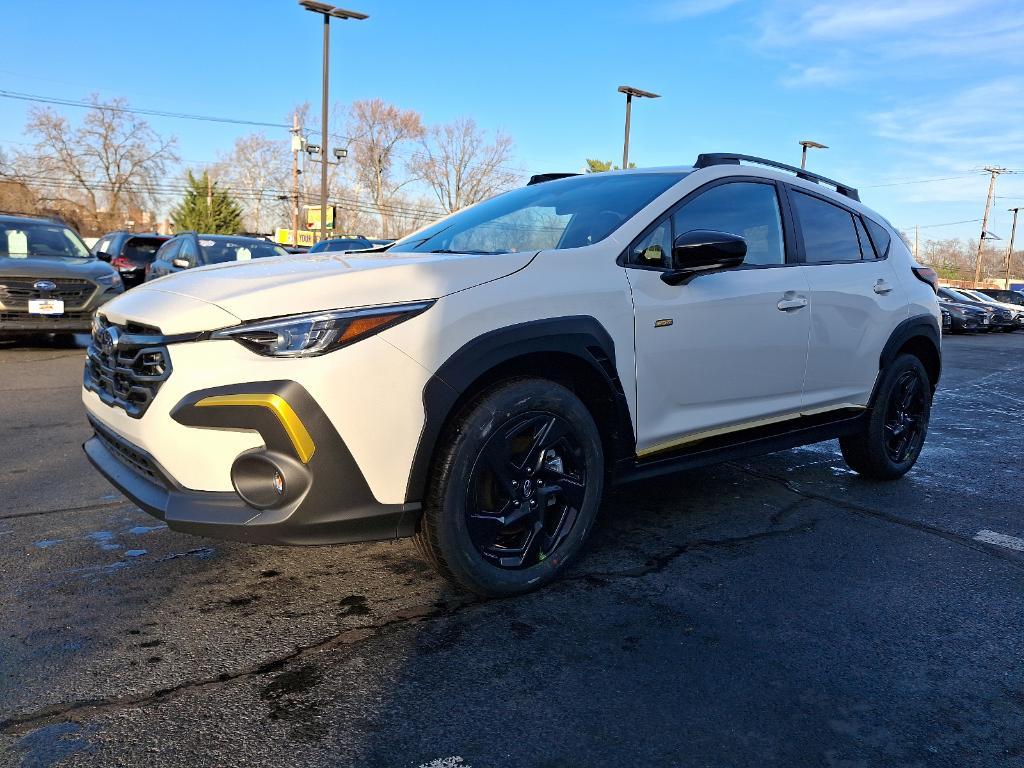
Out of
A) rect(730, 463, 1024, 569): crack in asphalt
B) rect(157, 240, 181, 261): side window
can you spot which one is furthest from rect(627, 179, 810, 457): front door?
rect(157, 240, 181, 261): side window

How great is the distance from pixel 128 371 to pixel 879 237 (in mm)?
4150

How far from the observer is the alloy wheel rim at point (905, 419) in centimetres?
479

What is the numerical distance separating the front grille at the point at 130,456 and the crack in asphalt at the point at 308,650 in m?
0.66

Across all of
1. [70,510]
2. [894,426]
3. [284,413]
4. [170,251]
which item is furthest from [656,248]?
[170,251]

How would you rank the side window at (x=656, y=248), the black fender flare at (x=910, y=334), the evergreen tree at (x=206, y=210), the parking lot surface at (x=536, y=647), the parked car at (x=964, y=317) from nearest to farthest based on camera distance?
the parking lot surface at (x=536, y=647), the side window at (x=656, y=248), the black fender flare at (x=910, y=334), the parked car at (x=964, y=317), the evergreen tree at (x=206, y=210)

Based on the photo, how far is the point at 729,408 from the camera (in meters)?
3.59

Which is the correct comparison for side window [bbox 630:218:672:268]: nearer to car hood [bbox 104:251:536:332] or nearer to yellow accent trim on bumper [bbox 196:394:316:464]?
car hood [bbox 104:251:536:332]

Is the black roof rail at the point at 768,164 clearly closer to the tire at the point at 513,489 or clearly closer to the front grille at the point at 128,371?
the tire at the point at 513,489

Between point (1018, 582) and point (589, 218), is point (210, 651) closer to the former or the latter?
point (589, 218)

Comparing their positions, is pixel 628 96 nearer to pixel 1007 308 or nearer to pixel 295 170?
pixel 1007 308

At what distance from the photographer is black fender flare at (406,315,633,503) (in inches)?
101

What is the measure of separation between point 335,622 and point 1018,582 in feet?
9.15

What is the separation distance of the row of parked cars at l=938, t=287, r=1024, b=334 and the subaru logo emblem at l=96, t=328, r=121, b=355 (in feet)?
82.9

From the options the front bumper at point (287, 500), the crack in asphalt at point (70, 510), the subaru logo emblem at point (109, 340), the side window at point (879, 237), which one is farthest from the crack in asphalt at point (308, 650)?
the side window at point (879, 237)
